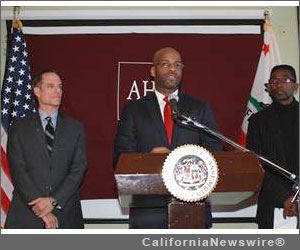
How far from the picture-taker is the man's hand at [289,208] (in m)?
3.34

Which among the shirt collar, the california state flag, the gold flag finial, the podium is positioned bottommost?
the podium

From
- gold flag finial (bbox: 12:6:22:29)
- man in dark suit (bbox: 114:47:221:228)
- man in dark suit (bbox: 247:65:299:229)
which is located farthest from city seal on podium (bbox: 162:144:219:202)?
gold flag finial (bbox: 12:6:22:29)

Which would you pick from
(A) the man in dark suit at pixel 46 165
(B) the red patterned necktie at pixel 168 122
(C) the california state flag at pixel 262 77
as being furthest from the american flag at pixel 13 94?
(C) the california state flag at pixel 262 77

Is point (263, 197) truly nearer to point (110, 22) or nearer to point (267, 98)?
point (267, 98)

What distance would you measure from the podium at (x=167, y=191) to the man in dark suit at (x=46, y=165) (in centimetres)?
116

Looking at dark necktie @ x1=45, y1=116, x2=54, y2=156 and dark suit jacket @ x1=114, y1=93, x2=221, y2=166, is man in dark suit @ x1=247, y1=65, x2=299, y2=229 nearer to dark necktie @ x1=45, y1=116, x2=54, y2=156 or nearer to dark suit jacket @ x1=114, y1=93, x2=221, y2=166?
dark suit jacket @ x1=114, y1=93, x2=221, y2=166

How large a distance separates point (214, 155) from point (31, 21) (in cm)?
289

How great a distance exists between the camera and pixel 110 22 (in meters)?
4.51

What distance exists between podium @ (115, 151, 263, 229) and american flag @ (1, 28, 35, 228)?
2.32m

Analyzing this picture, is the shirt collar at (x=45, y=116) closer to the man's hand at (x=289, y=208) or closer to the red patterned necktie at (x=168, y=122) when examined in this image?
the red patterned necktie at (x=168, y=122)

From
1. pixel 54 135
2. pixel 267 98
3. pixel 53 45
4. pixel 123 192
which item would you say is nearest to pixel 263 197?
pixel 267 98

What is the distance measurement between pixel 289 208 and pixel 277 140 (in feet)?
1.74

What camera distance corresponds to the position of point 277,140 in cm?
365

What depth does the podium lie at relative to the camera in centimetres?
215
